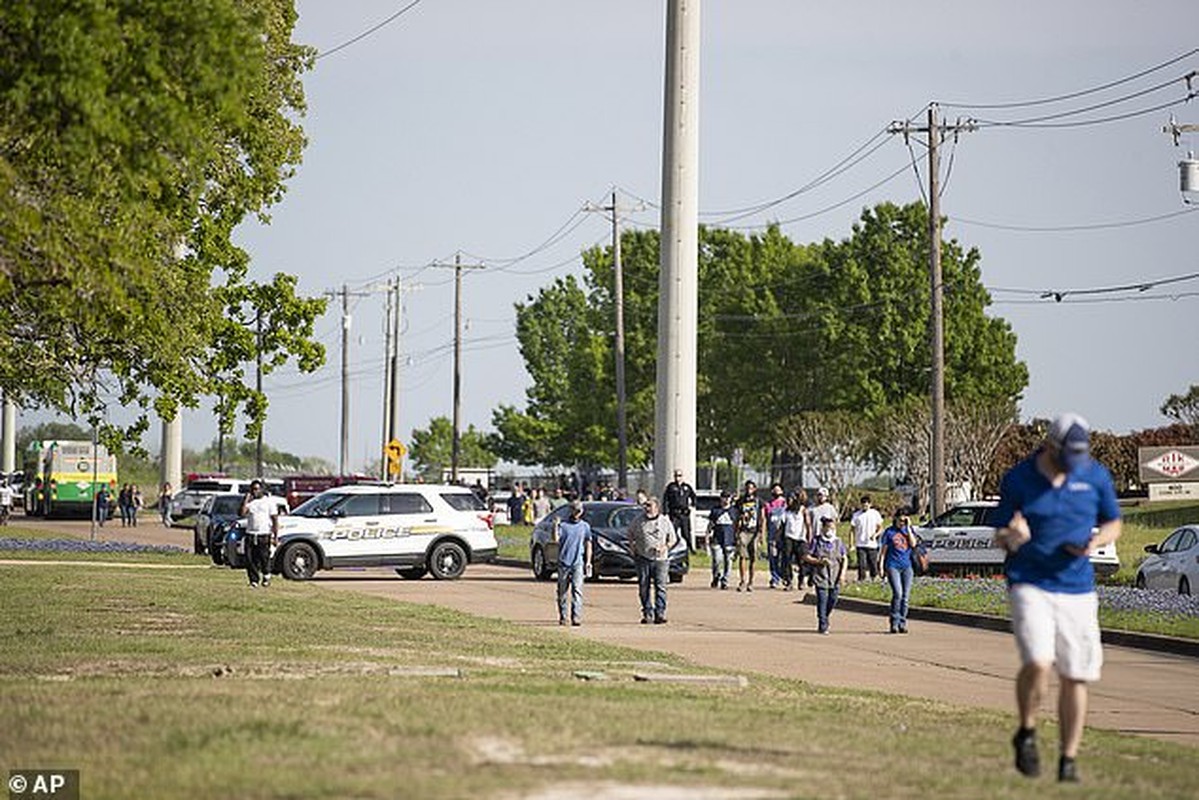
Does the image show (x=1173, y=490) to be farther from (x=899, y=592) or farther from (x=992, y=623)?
(x=899, y=592)

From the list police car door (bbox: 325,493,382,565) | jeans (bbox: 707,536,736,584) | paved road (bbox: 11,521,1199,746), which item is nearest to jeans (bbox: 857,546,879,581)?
paved road (bbox: 11,521,1199,746)

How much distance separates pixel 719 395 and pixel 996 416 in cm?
1910

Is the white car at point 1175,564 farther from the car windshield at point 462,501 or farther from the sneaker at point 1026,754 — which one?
the sneaker at point 1026,754

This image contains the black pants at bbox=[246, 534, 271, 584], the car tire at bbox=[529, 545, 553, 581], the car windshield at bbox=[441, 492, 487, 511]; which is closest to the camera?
the black pants at bbox=[246, 534, 271, 584]

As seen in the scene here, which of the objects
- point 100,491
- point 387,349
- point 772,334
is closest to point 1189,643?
point 100,491

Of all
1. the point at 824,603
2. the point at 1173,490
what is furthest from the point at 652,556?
the point at 1173,490

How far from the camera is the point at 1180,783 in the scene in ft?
40.1

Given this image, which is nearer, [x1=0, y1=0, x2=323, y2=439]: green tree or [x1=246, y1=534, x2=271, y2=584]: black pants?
[x1=0, y1=0, x2=323, y2=439]: green tree

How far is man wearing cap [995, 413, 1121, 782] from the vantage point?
1170 cm

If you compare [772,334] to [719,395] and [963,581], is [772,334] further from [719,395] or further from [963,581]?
[963,581]

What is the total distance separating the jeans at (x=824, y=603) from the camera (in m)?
28.6

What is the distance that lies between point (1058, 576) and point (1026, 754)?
0.99m

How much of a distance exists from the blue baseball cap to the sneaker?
1506mm

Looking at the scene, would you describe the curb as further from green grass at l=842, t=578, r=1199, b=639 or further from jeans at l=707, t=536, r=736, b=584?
jeans at l=707, t=536, r=736, b=584
